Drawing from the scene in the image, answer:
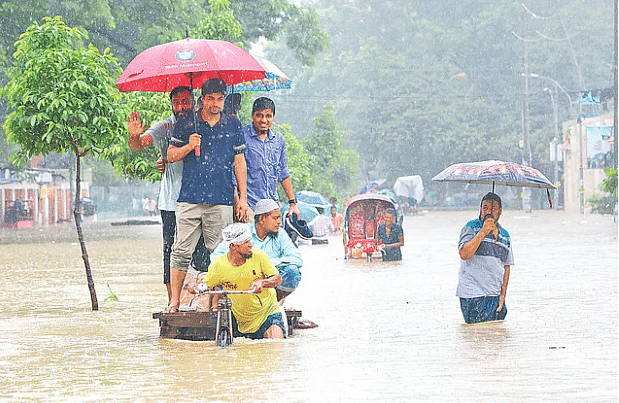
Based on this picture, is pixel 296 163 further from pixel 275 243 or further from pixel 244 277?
pixel 244 277

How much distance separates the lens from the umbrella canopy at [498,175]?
425 inches

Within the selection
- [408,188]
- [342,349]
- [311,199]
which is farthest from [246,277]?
[408,188]

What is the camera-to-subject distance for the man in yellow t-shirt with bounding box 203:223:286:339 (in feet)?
30.3

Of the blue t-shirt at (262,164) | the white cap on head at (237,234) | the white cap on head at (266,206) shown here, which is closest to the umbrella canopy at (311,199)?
the blue t-shirt at (262,164)

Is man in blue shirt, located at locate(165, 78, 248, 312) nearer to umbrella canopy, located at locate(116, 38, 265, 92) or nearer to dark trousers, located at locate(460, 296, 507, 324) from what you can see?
umbrella canopy, located at locate(116, 38, 265, 92)

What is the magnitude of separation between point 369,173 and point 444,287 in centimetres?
7686

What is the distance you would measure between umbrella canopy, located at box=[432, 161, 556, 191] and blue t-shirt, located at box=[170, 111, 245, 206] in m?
2.01

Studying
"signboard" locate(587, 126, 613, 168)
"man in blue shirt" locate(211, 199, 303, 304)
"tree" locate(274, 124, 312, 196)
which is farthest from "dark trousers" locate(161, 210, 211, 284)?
"signboard" locate(587, 126, 613, 168)

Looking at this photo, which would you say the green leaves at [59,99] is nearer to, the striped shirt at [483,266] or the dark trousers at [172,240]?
the dark trousers at [172,240]

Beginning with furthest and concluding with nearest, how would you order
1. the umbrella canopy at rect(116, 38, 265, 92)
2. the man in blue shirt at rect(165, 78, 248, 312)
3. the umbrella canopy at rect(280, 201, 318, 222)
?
the umbrella canopy at rect(280, 201, 318, 222) < the umbrella canopy at rect(116, 38, 265, 92) < the man in blue shirt at rect(165, 78, 248, 312)

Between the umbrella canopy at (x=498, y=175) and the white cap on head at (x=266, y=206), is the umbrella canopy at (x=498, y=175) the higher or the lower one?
the higher one

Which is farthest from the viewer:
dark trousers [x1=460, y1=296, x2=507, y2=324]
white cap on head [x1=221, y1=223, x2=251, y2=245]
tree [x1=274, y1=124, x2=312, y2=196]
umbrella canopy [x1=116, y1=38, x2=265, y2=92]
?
tree [x1=274, y1=124, x2=312, y2=196]

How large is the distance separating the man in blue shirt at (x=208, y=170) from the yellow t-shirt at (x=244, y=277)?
569 millimetres

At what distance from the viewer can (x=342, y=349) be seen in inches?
362
